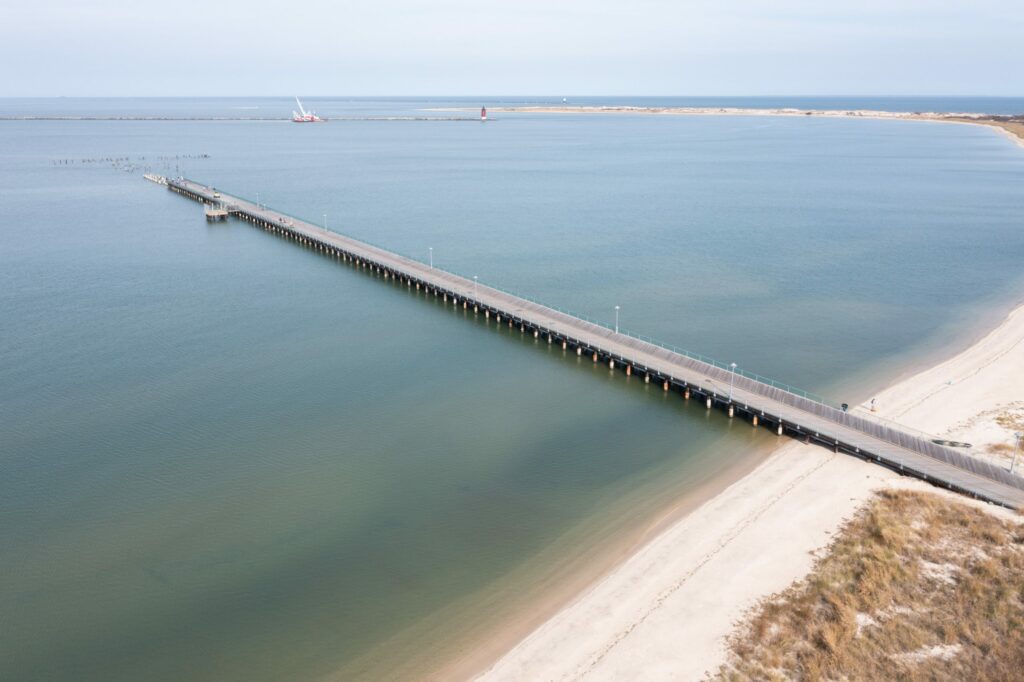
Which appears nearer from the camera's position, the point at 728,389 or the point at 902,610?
the point at 902,610

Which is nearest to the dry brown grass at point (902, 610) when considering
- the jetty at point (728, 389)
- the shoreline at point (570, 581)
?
the jetty at point (728, 389)

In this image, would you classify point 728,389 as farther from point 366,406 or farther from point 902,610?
point 366,406

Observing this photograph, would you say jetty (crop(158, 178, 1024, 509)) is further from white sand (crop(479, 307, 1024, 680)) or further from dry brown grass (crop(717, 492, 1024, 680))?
dry brown grass (crop(717, 492, 1024, 680))

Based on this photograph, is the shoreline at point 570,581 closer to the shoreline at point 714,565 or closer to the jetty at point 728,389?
the shoreline at point 714,565

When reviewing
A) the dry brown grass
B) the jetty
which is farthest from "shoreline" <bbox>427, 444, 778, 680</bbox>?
the dry brown grass

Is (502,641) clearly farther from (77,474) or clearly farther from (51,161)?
(51,161)

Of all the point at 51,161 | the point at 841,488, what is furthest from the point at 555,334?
the point at 51,161

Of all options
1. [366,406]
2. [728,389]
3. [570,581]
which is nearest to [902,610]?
[570,581]
